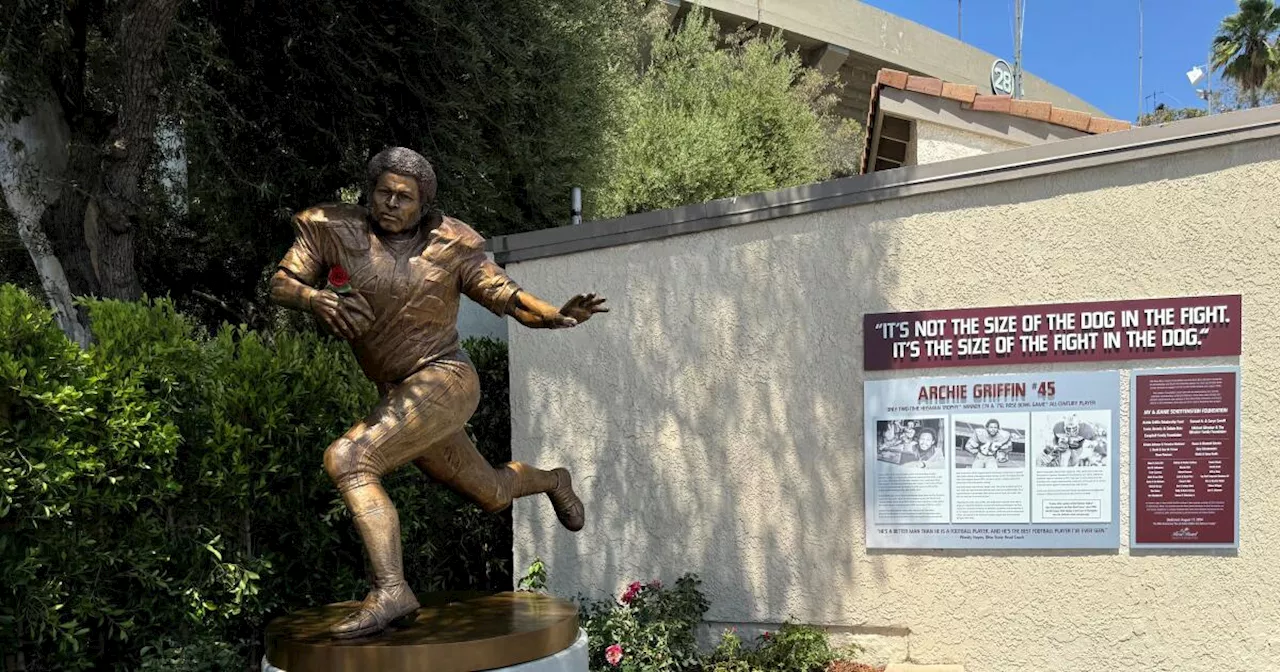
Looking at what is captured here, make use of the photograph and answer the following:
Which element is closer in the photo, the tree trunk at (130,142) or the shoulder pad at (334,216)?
the shoulder pad at (334,216)

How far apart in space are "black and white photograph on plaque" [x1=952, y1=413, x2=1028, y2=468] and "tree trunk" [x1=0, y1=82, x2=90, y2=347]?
237 inches

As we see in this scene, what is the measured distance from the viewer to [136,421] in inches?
155

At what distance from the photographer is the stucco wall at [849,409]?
15.5 feet

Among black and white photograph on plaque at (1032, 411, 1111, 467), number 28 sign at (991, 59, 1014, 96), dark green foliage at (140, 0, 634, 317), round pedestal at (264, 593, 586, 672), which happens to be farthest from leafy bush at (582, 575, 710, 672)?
number 28 sign at (991, 59, 1014, 96)

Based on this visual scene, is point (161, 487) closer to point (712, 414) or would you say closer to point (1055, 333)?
point (712, 414)

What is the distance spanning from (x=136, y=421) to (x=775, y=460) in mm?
3289

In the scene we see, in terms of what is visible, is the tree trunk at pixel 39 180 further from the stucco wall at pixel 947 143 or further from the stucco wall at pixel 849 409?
the stucco wall at pixel 947 143

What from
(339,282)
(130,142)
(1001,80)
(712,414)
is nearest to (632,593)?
(712,414)

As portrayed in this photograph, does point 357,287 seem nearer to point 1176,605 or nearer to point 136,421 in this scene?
point 136,421

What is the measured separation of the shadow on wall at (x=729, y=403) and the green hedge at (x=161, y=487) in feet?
3.70

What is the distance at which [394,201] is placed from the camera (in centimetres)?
359

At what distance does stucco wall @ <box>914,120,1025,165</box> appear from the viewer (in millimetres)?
7539

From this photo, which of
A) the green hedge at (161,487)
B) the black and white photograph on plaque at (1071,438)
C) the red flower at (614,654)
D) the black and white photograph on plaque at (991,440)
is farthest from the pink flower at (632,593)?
the black and white photograph on plaque at (1071,438)

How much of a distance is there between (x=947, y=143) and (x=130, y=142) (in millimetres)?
6005
